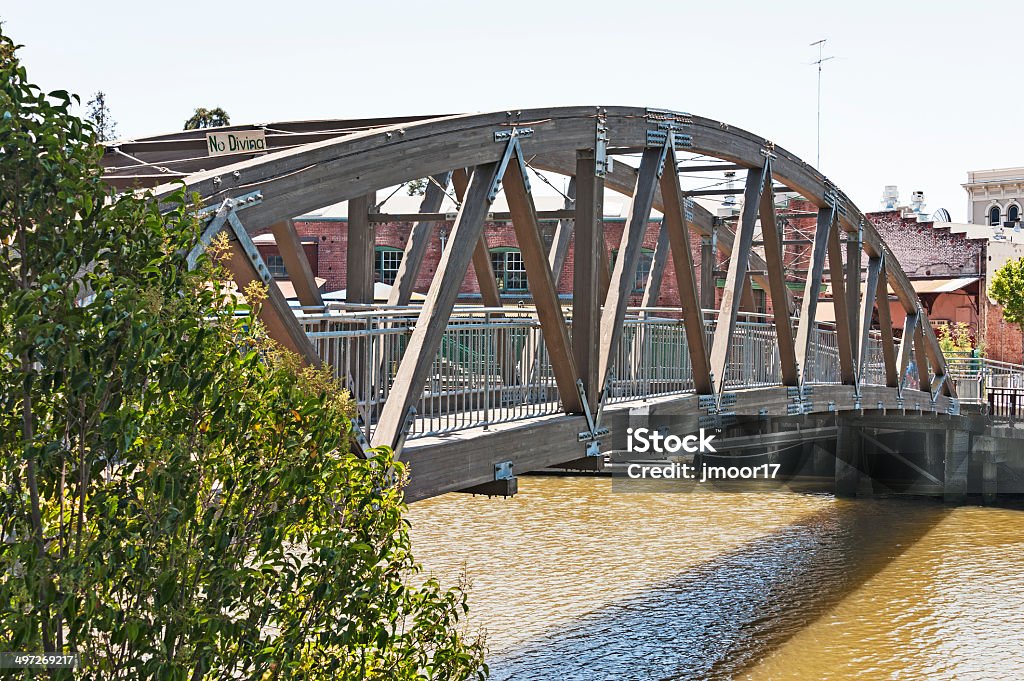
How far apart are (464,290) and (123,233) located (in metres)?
36.1

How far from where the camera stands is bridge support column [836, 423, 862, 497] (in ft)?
79.0

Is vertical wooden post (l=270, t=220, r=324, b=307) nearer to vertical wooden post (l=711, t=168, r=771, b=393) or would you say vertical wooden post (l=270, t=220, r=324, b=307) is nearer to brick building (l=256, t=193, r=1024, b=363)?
vertical wooden post (l=711, t=168, r=771, b=393)

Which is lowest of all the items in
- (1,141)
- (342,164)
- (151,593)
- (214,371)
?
(151,593)

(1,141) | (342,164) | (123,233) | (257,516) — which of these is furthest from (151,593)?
(342,164)

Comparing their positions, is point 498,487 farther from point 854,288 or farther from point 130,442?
point 854,288

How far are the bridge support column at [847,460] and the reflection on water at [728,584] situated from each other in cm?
153

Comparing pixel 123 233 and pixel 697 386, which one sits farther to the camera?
pixel 697 386

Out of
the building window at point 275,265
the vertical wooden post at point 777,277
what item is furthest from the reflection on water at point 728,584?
the building window at point 275,265

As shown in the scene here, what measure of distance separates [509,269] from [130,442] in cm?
3578

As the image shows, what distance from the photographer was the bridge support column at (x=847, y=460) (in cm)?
2408

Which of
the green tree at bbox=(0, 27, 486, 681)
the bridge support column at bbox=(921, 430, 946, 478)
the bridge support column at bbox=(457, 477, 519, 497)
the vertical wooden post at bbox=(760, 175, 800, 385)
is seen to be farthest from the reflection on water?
the green tree at bbox=(0, 27, 486, 681)

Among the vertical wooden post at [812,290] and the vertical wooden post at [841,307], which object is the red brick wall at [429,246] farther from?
the vertical wooden post at [812,290]

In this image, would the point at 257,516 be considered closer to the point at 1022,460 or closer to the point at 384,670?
the point at 384,670

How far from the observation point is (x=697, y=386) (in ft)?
40.4
